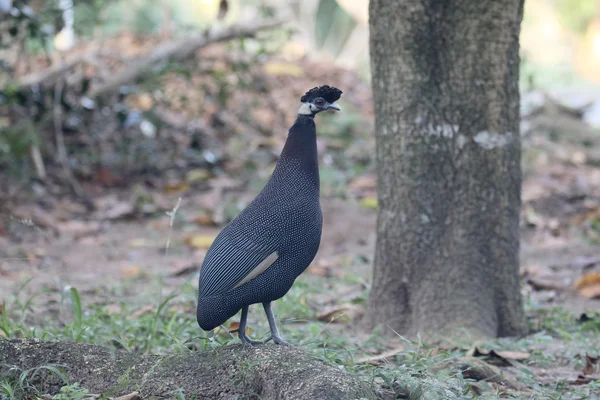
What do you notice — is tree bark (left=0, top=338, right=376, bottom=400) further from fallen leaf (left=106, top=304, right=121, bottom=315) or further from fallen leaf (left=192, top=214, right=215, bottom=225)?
fallen leaf (left=192, top=214, right=215, bottom=225)

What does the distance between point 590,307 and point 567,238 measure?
181cm

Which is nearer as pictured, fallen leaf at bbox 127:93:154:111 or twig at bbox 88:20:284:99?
twig at bbox 88:20:284:99

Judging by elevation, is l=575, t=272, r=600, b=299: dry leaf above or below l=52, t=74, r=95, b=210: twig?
below

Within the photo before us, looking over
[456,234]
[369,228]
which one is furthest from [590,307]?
[369,228]

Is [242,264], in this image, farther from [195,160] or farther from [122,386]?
[195,160]

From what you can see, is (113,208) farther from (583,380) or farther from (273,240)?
(583,380)

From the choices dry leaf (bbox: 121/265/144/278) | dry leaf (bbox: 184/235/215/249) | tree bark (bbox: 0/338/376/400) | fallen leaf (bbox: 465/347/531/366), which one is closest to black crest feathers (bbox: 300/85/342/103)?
tree bark (bbox: 0/338/376/400)

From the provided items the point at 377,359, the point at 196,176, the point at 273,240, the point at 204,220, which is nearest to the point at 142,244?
the point at 204,220

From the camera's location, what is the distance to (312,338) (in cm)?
354

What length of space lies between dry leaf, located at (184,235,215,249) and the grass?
43.0 inches

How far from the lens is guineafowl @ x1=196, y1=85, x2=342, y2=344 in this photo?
107 inches

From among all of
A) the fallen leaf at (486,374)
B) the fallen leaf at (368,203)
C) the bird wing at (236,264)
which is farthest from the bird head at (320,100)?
the fallen leaf at (368,203)

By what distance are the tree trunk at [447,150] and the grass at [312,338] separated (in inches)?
10.8

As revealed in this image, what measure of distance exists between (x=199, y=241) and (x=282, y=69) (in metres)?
4.80
